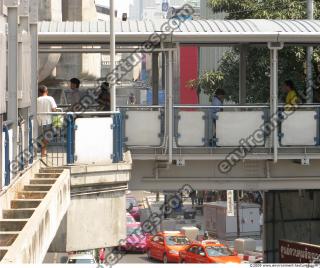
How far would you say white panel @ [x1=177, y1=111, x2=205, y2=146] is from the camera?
21.5 m

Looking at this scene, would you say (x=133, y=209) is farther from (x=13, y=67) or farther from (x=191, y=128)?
(x=13, y=67)

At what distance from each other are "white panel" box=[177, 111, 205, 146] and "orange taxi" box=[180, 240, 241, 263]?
2187cm

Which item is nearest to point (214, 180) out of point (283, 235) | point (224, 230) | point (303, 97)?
point (303, 97)

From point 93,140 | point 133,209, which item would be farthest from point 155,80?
point 133,209

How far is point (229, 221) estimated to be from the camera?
64250 mm

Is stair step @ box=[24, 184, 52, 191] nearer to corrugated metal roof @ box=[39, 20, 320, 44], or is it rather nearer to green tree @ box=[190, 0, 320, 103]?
corrugated metal roof @ box=[39, 20, 320, 44]

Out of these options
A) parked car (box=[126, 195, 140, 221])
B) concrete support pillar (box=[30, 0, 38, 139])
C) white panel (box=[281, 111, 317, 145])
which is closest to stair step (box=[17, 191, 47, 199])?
concrete support pillar (box=[30, 0, 38, 139])

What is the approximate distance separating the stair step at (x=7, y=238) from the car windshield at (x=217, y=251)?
34522mm

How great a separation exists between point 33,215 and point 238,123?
11.4 metres

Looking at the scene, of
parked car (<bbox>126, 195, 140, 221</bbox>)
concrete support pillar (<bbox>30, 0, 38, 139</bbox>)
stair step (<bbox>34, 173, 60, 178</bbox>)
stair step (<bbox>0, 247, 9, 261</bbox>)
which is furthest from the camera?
parked car (<bbox>126, 195, 140, 221</bbox>)

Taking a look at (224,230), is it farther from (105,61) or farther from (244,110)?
(244,110)

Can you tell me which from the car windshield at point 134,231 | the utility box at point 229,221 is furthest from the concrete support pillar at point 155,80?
the utility box at point 229,221

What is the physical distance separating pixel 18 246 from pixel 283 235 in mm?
21824

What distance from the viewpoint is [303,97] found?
24.6m
